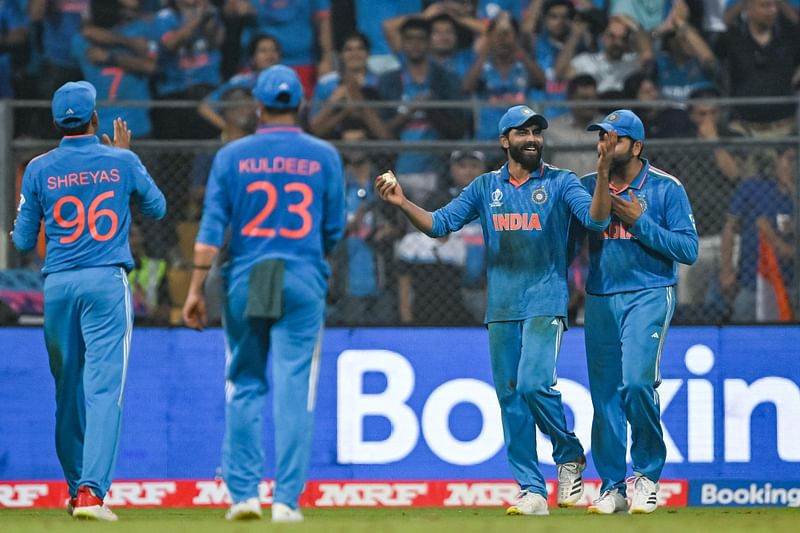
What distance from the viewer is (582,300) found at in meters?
13.0

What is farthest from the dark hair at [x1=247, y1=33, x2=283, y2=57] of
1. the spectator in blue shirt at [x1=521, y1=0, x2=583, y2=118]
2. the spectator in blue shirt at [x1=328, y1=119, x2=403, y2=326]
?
the spectator in blue shirt at [x1=328, y1=119, x2=403, y2=326]

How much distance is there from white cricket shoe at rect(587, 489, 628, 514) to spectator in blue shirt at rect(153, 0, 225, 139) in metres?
6.94

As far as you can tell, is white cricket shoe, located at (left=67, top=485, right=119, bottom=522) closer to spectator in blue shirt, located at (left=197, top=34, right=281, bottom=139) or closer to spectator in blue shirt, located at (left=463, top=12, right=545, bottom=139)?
spectator in blue shirt, located at (left=197, top=34, right=281, bottom=139)

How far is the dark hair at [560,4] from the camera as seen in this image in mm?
15297

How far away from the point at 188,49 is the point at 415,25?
90.1 inches

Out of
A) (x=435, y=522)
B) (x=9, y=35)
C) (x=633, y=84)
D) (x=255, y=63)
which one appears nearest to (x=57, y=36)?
(x=9, y=35)

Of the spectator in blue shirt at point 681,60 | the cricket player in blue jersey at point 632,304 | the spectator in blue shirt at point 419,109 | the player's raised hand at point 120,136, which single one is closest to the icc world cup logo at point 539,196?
the cricket player in blue jersey at point 632,304

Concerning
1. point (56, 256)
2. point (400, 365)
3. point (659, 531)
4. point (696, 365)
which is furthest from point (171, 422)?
point (659, 531)

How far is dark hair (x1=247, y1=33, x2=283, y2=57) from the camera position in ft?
49.7

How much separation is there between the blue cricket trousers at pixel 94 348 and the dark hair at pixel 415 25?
6530 mm

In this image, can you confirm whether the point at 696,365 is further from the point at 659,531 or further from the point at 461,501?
the point at 659,531

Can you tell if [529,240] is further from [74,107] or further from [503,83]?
[503,83]

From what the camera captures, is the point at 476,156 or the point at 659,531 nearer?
the point at 659,531

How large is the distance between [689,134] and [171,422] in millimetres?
5531
